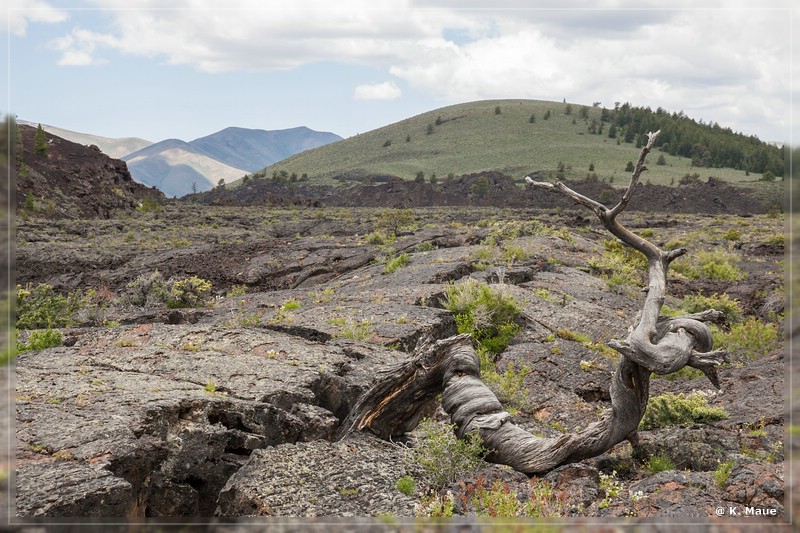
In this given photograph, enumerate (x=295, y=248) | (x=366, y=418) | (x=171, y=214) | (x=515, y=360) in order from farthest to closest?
(x=171, y=214) → (x=295, y=248) → (x=515, y=360) → (x=366, y=418)

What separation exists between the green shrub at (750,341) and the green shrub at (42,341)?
41.0ft

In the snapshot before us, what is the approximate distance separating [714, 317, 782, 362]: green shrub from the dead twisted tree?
26.7 feet

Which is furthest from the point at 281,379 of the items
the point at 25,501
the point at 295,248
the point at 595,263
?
the point at 295,248

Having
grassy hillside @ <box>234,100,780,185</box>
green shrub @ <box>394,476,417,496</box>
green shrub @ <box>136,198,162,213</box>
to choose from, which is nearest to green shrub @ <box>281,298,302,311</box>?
green shrub @ <box>394,476,417,496</box>

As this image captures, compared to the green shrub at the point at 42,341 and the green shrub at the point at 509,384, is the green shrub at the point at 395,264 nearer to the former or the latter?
the green shrub at the point at 509,384

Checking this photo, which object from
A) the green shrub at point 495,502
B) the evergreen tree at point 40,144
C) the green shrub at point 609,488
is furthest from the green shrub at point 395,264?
the evergreen tree at point 40,144

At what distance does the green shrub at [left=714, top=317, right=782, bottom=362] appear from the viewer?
1445 cm

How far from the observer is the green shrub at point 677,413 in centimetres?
924

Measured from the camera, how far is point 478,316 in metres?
13.7

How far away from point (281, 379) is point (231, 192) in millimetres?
105802

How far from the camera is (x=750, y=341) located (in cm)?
1509

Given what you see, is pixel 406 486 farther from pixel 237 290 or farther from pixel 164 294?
pixel 237 290

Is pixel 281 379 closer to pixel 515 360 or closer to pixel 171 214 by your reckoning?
pixel 515 360

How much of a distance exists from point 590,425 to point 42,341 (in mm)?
7932
